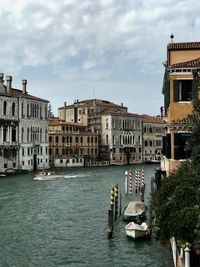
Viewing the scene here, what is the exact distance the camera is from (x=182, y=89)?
930cm

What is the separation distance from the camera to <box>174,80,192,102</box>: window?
9.27 m

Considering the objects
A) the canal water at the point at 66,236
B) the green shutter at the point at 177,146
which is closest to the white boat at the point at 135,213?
the canal water at the point at 66,236

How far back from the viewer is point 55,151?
43.0 metres

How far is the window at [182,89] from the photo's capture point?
9.27 metres

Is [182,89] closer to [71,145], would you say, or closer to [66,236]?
[66,236]

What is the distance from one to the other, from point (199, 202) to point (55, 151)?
37.7 meters

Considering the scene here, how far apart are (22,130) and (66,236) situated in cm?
2440

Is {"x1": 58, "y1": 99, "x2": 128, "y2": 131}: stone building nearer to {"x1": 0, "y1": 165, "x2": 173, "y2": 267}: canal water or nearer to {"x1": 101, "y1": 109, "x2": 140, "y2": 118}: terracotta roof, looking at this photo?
{"x1": 101, "y1": 109, "x2": 140, "y2": 118}: terracotta roof

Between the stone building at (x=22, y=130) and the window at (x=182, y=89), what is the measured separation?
24654mm

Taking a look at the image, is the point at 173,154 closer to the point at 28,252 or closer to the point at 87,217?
the point at 28,252

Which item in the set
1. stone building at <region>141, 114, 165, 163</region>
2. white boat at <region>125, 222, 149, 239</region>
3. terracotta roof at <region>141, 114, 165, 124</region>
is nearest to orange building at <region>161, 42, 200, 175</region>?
white boat at <region>125, 222, 149, 239</region>

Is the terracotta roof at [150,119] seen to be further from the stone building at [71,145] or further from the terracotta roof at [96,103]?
the stone building at [71,145]

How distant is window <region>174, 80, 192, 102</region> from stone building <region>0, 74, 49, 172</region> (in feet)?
80.9

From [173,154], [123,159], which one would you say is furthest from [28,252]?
[123,159]
